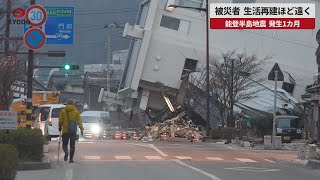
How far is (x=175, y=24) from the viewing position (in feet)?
188

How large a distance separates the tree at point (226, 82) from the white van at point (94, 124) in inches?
337

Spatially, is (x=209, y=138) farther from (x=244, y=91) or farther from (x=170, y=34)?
(x=170, y=34)

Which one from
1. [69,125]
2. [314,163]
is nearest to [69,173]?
[69,125]

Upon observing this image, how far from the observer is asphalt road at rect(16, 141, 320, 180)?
15.0 metres

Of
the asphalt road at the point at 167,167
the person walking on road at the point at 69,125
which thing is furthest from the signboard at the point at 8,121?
the person walking on road at the point at 69,125

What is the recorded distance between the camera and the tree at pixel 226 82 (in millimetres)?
43213

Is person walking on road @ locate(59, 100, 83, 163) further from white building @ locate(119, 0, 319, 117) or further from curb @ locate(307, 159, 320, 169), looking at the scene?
white building @ locate(119, 0, 319, 117)

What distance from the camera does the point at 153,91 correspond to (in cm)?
5991

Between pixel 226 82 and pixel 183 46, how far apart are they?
14.5 m

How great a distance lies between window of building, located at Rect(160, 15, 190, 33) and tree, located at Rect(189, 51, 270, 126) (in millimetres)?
6179

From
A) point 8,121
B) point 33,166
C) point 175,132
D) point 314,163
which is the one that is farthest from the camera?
point 175,132

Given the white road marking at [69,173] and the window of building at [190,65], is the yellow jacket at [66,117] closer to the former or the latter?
the white road marking at [69,173]

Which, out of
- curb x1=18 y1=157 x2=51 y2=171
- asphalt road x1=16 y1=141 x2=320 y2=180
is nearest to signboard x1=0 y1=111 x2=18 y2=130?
asphalt road x1=16 y1=141 x2=320 y2=180

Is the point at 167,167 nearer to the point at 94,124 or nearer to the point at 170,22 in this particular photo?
the point at 94,124
